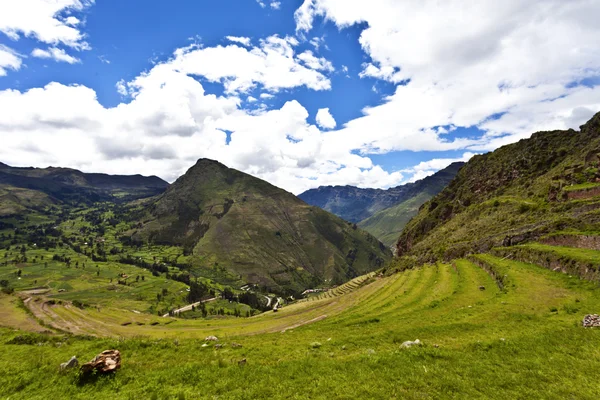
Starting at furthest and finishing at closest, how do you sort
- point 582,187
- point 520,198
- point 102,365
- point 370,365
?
point 520,198
point 582,187
point 102,365
point 370,365

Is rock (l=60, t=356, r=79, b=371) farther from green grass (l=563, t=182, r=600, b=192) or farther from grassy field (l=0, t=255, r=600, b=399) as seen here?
green grass (l=563, t=182, r=600, b=192)

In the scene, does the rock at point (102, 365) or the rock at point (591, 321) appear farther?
the rock at point (591, 321)

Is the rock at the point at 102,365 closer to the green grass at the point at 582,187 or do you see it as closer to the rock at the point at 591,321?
the rock at the point at 591,321

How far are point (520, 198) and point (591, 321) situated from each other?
101m

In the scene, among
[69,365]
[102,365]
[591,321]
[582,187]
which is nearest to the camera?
[102,365]

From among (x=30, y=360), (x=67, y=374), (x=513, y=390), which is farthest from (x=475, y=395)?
(x=30, y=360)

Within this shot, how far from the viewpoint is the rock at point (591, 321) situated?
2240 centimetres

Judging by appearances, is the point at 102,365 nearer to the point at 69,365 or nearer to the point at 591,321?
the point at 69,365

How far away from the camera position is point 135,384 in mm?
17344

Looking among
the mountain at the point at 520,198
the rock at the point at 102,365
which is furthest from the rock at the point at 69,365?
the mountain at the point at 520,198

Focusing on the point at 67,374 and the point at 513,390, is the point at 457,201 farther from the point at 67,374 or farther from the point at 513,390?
the point at 67,374

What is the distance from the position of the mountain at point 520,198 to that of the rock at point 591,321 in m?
34.9

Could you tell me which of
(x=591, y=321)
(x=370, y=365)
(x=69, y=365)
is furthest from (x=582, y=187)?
(x=69, y=365)

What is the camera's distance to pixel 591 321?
22797mm
